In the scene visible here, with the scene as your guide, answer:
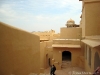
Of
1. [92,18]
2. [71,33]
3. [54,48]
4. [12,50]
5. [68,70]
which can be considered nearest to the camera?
[12,50]

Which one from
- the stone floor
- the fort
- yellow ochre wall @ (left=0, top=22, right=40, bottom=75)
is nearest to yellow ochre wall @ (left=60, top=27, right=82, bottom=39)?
the fort

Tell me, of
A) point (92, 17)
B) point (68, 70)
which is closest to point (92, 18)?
point (92, 17)

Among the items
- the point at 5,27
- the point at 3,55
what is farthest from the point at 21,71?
the point at 5,27

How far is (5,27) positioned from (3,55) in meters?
0.98

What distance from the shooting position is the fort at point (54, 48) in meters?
4.06

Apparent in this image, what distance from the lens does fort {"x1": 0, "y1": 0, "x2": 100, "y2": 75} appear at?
406 cm

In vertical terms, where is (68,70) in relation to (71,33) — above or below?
below

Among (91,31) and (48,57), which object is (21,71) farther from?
(48,57)

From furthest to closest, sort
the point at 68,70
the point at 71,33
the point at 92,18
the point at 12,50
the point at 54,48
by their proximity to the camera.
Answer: the point at 71,33
the point at 54,48
the point at 68,70
the point at 92,18
the point at 12,50

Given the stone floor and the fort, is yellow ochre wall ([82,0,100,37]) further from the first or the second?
the stone floor

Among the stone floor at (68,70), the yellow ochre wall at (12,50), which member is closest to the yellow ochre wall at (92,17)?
the stone floor at (68,70)

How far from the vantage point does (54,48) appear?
13461 mm

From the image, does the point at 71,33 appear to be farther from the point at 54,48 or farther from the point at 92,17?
the point at 92,17

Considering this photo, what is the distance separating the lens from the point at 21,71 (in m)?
4.97
